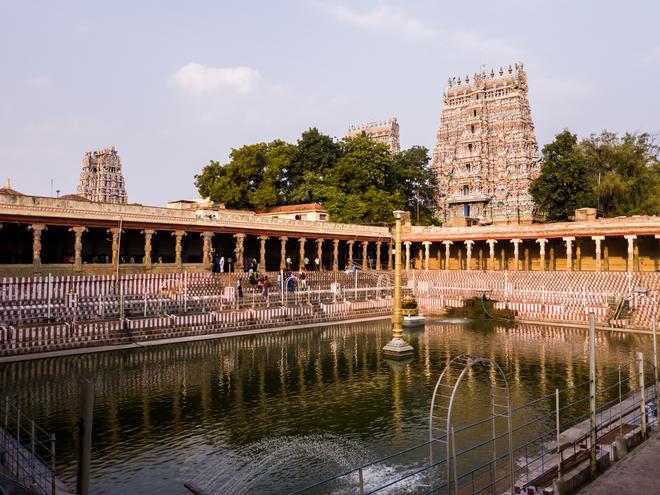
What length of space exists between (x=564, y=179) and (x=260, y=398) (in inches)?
2101

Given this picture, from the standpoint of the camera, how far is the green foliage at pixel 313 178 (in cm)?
6328

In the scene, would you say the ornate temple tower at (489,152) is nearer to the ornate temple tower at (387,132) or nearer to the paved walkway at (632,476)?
the ornate temple tower at (387,132)

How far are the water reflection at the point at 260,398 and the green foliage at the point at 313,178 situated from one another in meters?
37.8

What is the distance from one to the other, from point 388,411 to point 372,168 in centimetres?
5472

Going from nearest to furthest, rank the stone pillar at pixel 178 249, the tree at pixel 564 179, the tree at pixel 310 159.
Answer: the stone pillar at pixel 178 249 < the tree at pixel 564 179 < the tree at pixel 310 159

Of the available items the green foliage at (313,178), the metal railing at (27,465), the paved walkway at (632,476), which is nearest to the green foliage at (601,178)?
the green foliage at (313,178)

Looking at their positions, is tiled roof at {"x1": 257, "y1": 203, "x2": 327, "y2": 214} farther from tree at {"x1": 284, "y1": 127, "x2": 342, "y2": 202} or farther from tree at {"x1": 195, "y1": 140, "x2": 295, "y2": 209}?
tree at {"x1": 284, "y1": 127, "x2": 342, "y2": 202}

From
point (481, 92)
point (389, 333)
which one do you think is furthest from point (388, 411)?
point (481, 92)

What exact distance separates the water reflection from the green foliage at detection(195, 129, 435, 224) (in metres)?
37.8

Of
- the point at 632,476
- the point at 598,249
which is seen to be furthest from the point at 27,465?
the point at 598,249

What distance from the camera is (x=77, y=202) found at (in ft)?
114

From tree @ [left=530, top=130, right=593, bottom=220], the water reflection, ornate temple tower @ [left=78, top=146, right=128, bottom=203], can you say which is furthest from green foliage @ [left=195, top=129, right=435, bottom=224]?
ornate temple tower @ [left=78, top=146, right=128, bottom=203]

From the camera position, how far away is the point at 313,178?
66.1m

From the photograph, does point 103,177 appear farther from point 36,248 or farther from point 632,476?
point 632,476
